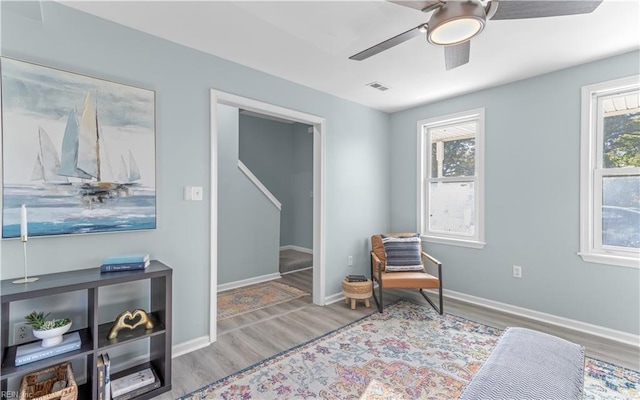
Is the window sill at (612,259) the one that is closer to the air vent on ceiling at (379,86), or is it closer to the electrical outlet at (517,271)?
the electrical outlet at (517,271)

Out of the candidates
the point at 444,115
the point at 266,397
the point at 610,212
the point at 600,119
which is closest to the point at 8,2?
the point at 266,397

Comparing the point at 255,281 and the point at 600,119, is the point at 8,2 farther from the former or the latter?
the point at 600,119

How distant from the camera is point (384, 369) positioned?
2.23 meters

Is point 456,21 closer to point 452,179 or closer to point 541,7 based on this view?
point 541,7

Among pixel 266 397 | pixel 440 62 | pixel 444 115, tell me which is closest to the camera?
pixel 266 397

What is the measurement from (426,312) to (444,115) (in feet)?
7.98

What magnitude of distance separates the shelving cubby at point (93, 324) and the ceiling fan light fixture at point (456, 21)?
7.24 feet

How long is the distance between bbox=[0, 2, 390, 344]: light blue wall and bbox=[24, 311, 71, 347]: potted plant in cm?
34

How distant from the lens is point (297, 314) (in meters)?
3.27

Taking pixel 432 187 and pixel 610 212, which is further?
pixel 432 187

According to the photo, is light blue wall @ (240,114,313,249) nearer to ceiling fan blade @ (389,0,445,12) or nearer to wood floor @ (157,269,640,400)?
wood floor @ (157,269,640,400)

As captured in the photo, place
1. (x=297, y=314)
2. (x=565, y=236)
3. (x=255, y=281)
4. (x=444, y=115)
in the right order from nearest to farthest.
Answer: (x=565, y=236), (x=297, y=314), (x=444, y=115), (x=255, y=281)

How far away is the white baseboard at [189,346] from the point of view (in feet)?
7.97

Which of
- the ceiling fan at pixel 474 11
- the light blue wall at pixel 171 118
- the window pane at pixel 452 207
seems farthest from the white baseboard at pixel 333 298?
the ceiling fan at pixel 474 11
